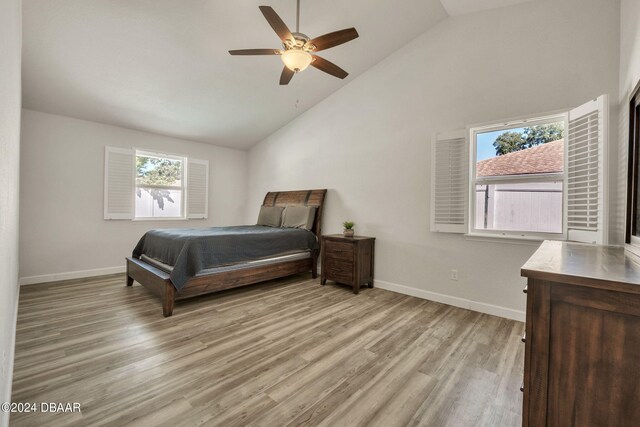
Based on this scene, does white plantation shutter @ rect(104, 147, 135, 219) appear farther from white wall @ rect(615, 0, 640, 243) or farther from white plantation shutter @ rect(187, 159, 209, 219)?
white wall @ rect(615, 0, 640, 243)

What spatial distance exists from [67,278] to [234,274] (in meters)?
2.66

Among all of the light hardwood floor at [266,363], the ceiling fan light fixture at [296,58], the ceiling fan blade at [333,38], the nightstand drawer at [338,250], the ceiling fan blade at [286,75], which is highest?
the ceiling fan blade at [333,38]

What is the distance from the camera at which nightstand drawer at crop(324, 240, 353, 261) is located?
369 cm

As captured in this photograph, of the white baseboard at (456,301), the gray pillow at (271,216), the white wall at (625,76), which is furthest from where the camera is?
the gray pillow at (271,216)

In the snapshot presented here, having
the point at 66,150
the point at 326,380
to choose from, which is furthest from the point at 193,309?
the point at 66,150

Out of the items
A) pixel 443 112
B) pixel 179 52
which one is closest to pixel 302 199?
pixel 443 112

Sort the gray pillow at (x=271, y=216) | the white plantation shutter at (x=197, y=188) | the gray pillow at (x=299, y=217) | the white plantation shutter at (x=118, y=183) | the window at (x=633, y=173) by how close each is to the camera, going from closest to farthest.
→ the window at (x=633, y=173)
the white plantation shutter at (x=118, y=183)
the gray pillow at (x=299, y=217)
the gray pillow at (x=271, y=216)
the white plantation shutter at (x=197, y=188)

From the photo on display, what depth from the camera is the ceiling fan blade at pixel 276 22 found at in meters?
1.99

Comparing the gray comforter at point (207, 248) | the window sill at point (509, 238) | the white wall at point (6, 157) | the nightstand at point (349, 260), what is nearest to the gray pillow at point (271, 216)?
the gray comforter at point (207, 248)

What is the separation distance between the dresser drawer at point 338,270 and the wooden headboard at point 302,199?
0.73m

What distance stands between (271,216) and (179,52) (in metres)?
2.75

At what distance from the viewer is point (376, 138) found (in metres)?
3.91

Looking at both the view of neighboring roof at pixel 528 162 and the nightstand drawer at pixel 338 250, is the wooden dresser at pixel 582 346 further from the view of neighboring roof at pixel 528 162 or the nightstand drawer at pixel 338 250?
the nightstand drawer at pixel 338 250

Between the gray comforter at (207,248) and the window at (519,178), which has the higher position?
the window at (519,178)
